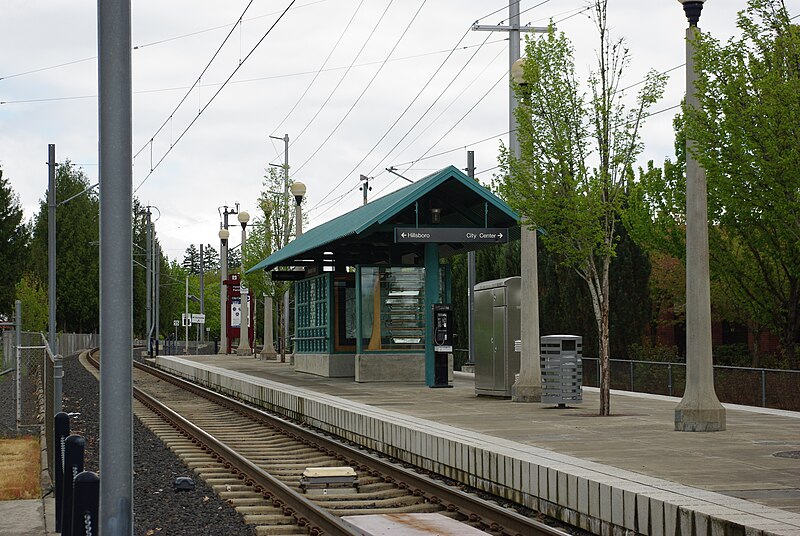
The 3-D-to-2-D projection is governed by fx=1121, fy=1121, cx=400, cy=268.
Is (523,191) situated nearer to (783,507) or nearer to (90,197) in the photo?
(783,507)

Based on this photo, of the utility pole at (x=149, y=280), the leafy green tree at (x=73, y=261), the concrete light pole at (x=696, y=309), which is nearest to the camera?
the concrete light pole at (x=696, y=309)

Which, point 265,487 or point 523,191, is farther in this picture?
point 523,191

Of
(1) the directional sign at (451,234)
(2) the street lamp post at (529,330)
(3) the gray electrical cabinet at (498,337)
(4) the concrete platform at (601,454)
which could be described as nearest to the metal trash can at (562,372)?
(4) the concrete platform at (601,454)

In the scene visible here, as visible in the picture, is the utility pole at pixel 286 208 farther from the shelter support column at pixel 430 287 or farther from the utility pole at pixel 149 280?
the shelter support column at pixel 430 287

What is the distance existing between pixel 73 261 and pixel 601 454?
94.1m

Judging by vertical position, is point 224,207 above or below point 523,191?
above

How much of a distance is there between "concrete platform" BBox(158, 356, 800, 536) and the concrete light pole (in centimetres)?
43

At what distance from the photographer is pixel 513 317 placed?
906 inches

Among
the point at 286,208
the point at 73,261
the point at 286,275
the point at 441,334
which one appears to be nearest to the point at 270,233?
the point at 286,208

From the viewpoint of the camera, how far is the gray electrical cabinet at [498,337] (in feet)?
75.5

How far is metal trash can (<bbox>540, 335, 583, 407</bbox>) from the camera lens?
20531mm

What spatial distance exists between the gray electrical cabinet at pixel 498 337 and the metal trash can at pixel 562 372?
220 centimetres

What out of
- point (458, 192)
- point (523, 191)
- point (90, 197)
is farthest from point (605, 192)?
point (90, 197)

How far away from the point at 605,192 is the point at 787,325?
13703 millimetres
